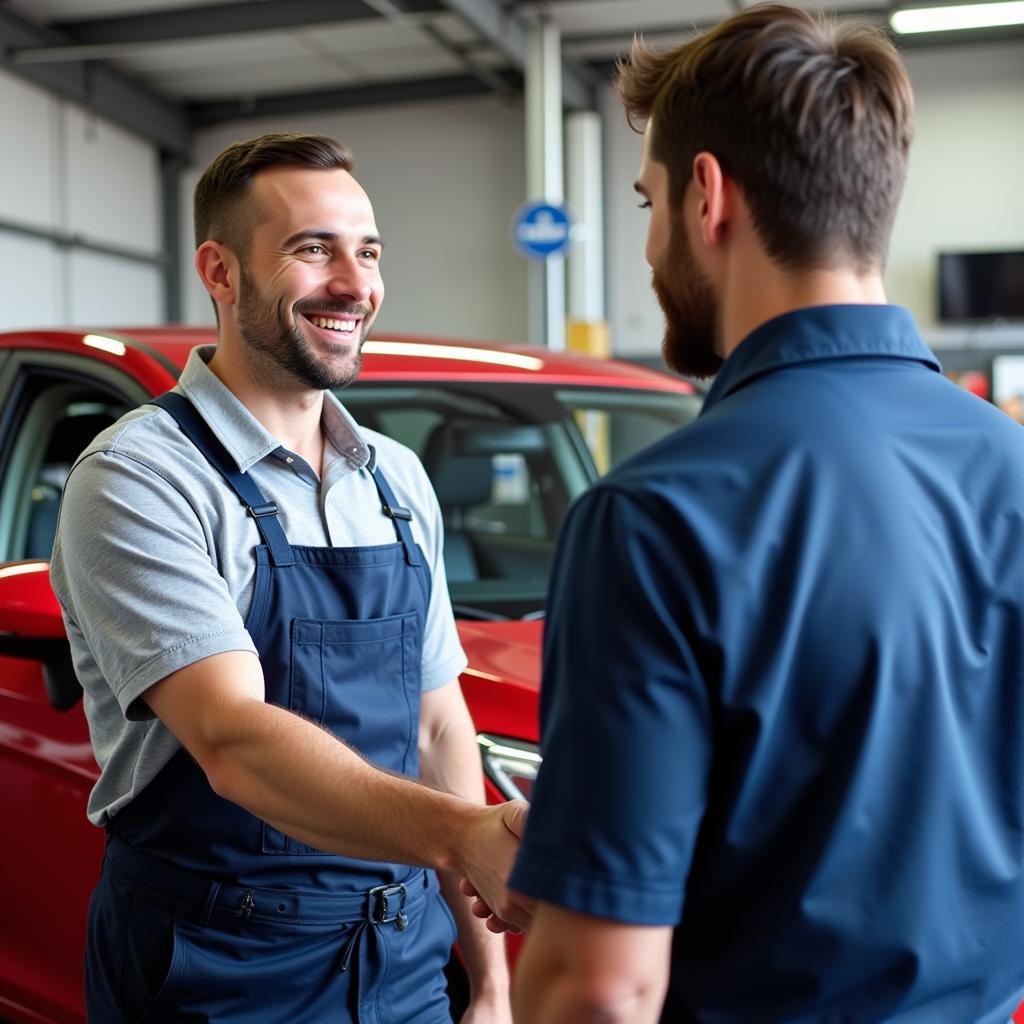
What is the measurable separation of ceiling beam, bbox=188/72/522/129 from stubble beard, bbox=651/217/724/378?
11.9 meters

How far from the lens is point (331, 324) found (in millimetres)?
1716

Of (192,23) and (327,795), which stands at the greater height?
(192,23)

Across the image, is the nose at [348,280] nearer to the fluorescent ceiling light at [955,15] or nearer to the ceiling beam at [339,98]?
the fluorescent ceiling light at [955,15]

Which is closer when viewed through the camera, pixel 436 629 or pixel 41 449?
pixel 436 629

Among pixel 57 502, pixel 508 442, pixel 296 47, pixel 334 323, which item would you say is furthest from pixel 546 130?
pixel 334 323

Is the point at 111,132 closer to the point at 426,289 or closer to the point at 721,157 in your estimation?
the point at 426,289

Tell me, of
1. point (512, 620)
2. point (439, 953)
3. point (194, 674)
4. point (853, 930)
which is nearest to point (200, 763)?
point (194, 674)

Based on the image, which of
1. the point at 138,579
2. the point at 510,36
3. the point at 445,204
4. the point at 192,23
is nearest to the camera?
the point at 138,579

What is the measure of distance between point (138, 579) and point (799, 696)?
813 mm

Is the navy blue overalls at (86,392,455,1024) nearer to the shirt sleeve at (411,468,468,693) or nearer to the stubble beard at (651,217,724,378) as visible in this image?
the shirt sleeve at (411,468,468,693)

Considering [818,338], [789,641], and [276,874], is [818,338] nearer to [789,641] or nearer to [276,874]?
[789,641]

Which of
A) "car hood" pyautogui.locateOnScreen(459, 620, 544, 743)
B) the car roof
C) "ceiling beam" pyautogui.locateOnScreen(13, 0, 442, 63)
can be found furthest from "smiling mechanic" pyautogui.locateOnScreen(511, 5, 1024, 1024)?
"ceiling beam" pyautogui.locateOnScreen(13, 0, 442, 63)

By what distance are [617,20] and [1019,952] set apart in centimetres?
1085

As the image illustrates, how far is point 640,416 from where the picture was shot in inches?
119
